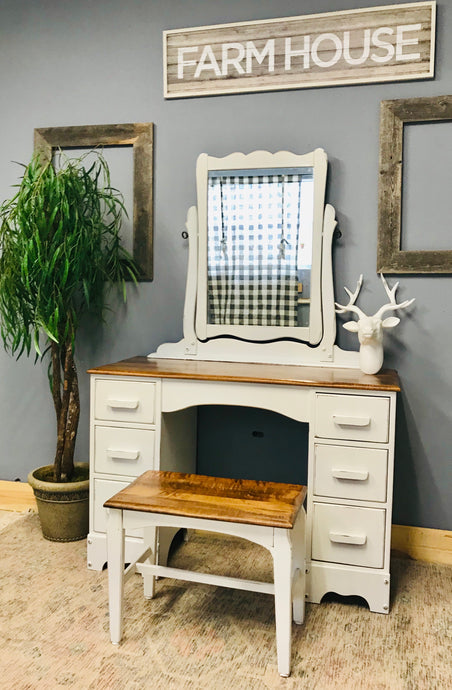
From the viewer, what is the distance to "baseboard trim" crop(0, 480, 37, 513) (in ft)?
10.1

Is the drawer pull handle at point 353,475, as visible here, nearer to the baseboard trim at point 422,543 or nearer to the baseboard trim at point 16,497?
the baseboard trim at point 422,543

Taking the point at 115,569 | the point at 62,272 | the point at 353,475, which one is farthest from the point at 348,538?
the point at 62,272

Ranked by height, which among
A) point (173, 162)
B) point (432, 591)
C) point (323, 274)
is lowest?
point (432, 591)

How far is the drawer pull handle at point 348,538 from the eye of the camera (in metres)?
2.15

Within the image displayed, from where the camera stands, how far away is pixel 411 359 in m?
2.60

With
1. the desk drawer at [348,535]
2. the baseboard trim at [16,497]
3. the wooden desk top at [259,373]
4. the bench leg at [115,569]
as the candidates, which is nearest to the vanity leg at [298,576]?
the desk drawer at [348,535]

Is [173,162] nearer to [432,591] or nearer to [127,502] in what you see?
[127,502]

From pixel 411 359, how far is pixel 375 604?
1016 mm

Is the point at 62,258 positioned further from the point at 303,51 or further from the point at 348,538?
the point at 348,538

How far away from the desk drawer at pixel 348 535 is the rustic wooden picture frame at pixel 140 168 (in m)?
1.39

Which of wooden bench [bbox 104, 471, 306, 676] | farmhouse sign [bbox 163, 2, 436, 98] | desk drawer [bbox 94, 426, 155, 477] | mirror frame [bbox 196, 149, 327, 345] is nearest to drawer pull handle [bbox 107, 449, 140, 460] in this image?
desk drawer [bbox 94, 426, 155, 477]

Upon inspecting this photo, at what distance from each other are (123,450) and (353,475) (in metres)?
0.91

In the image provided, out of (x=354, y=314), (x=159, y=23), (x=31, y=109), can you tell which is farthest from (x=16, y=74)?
(x=354, y=314)

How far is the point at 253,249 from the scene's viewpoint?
269cm
